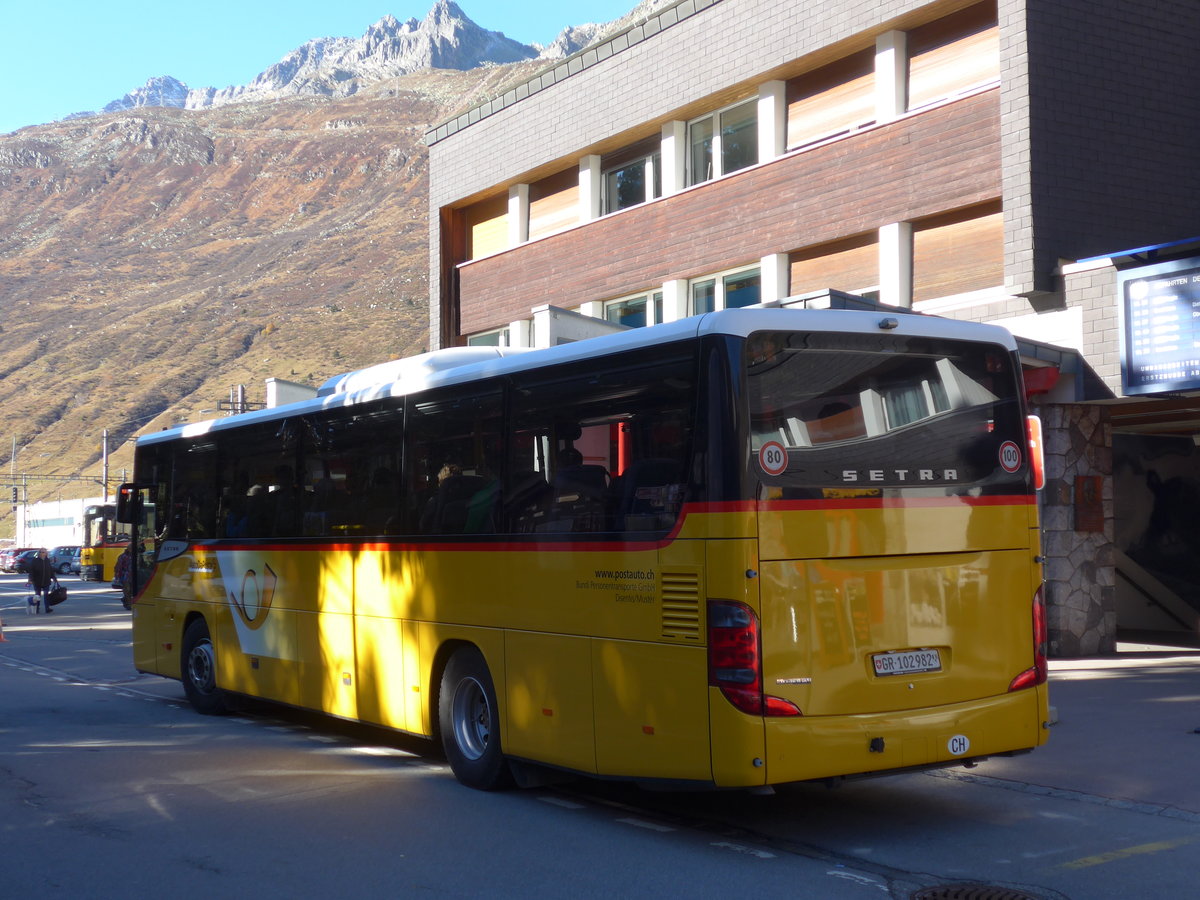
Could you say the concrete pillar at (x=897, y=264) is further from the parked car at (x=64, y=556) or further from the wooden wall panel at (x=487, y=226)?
the parked car at (x=64, y=556)

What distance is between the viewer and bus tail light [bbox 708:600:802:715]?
692 centimetres

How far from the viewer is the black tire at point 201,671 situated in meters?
13.3

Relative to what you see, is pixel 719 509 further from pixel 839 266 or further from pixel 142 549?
pixel 839 266

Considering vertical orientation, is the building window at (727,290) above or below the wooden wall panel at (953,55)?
below

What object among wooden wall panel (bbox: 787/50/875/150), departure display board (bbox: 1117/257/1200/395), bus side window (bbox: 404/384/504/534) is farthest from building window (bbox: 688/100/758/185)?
bus side window (bbox: 404/384/504/534)

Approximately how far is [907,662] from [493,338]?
19.6 meters

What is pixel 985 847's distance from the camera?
7230mm

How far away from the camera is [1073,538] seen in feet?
53.8

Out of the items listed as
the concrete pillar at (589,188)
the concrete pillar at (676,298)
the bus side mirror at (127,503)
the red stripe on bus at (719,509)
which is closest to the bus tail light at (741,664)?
the red stripe on bus at (719,509)

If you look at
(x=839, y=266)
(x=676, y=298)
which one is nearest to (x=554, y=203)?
(x=676, y=298)

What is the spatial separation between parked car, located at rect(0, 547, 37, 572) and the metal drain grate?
7378 centimetres

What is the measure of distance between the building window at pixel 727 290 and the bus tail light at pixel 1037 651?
40.2ft

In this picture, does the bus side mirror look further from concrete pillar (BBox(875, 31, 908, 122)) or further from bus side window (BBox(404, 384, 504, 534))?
concrete pillar (BBox(875, 31, 908, 122))

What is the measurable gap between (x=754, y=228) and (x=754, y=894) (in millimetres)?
14762
